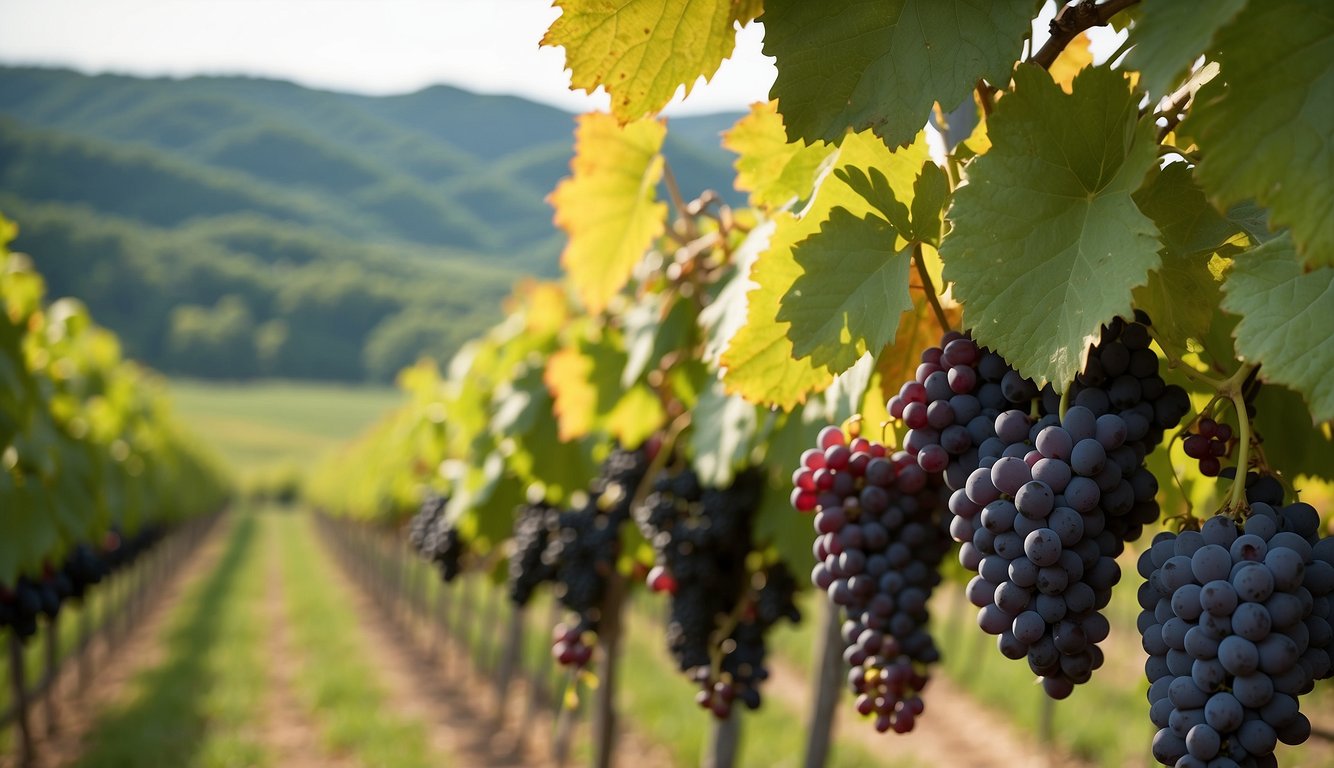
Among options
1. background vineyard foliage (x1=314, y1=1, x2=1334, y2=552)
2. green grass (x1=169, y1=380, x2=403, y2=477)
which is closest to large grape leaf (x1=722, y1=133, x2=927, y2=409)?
background vineyard foliage (x1=314, y1=1, x2=1334, y2=552)

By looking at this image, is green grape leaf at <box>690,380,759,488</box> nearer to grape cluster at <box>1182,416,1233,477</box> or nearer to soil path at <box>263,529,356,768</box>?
grape cluster at <box>1182,416,1233,477</box>

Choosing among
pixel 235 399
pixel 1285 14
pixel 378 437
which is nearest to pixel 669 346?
pixel 1285 14

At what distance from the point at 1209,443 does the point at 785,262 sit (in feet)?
1.71

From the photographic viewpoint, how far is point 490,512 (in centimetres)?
451

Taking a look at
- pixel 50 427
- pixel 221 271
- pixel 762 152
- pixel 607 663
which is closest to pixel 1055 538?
pixel 762 152

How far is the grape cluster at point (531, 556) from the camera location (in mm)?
4098

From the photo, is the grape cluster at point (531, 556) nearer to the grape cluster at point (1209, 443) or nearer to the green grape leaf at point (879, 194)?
the green grape leaf at point (879, 194)

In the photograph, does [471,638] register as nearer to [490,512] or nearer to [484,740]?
[484,740]

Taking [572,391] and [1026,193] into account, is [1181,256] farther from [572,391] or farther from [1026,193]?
[572,391]

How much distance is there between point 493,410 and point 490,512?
20.4 inches

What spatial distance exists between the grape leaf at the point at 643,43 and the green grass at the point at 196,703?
28.4 ft

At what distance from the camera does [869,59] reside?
1145 mm

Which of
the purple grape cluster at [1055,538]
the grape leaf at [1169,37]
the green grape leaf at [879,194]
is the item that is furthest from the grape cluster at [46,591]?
the grape leaf at [1169,37]

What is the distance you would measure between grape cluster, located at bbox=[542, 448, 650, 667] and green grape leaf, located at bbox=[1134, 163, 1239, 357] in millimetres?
2160
